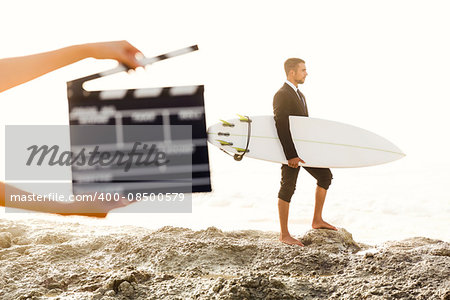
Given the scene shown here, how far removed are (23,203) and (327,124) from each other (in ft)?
10.1

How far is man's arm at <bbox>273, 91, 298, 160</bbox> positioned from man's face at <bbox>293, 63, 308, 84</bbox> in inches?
9.9

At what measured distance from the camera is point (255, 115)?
414 centimetres

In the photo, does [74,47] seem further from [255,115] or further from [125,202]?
[255,115]

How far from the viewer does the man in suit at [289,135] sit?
3.82 m

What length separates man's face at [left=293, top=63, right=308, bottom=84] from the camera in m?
4.00

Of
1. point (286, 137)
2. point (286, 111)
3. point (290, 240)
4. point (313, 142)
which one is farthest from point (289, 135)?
point (290, 240)

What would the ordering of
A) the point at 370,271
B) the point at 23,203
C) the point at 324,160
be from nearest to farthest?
the point at 23,203 < the point at 370,271 < the point at 324,160

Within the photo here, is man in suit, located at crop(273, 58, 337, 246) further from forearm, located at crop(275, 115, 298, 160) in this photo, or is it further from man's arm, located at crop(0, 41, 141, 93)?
man's arm, located at crop(0, 41, 141, 93)

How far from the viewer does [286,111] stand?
3.87 metres

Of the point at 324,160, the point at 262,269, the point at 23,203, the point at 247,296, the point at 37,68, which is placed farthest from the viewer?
the point at 324,160

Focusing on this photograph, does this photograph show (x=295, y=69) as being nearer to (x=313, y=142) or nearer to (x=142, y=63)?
(x=313, y=142)

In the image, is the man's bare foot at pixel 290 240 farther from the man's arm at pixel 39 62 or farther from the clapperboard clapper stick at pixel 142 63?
the man's arm at pixel 39 62

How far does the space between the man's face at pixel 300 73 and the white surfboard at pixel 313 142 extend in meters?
0.37

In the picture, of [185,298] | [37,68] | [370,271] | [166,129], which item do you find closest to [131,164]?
[166,129]
